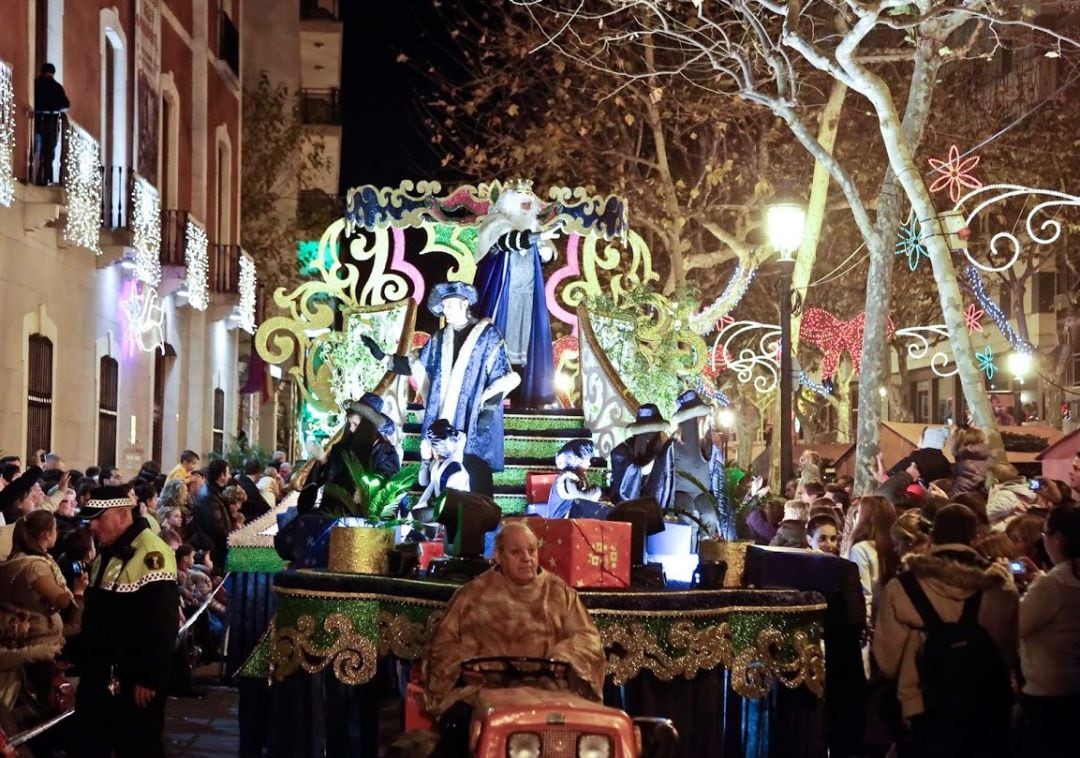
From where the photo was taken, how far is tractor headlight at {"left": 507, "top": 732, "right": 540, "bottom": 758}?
6.26 m

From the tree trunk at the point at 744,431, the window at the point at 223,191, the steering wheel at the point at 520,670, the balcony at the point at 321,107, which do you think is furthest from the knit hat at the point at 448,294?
the balcony at the point at 321,107

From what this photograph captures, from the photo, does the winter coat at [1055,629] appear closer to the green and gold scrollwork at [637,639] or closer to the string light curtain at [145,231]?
the green and gold scrollwork at [637,639]

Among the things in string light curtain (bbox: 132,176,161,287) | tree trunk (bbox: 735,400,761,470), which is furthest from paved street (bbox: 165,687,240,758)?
tree trunk (bbox: 735,400,761,470)

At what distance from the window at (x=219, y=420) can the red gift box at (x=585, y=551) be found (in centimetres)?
2536

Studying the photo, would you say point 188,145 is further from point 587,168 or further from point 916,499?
point 916,499

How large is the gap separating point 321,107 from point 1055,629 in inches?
1701

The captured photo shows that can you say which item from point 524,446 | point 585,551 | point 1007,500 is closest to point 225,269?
point 524,446

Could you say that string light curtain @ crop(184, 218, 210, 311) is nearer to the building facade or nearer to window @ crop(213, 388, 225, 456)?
the building facade

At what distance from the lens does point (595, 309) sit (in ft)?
50.7

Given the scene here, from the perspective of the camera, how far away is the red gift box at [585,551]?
8.64 metres

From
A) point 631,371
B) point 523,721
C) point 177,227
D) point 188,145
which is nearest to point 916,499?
point 631,371

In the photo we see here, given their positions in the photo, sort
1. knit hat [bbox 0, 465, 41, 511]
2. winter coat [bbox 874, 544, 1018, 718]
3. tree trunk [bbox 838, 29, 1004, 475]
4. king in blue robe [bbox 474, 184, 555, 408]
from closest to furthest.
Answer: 1. winter coat [bbox 874, 544, 1018, 718]
2. knit hat [bbox 0, 465, 41, 511]
3. king in blue robe [bbox 474, 184, 555, 408]
4. tree trunk [bbox 838, 29, 1004, 475]

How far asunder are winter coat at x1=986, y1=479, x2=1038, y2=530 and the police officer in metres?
6.05

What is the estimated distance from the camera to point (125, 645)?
8484 millimetres
